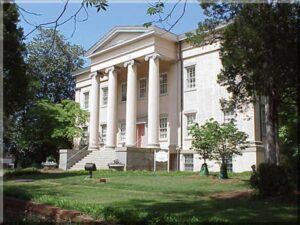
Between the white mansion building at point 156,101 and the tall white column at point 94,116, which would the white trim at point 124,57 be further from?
the tall white column at point 94,116

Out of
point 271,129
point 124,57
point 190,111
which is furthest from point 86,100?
point 271,129

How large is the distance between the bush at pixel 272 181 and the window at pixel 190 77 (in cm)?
1768

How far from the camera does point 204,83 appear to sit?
28.5m

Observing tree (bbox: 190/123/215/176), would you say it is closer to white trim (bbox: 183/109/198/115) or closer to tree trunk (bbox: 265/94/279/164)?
tree trunk (bbox: 265/94/279/164)

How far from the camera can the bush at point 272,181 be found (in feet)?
38.4

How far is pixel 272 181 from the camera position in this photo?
38.7 feet

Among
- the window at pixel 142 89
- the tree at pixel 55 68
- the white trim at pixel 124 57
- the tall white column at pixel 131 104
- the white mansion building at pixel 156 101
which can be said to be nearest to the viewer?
the white mansion building at pixel 156 101

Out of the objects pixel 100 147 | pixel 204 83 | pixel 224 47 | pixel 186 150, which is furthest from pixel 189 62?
pixel 224 47

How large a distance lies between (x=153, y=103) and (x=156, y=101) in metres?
0.26

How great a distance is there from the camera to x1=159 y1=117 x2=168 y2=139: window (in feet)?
100

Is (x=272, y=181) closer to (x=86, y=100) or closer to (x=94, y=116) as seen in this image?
(x=94, y=116)

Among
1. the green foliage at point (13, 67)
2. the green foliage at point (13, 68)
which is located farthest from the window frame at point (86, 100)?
the green foliage at point (13, 67)

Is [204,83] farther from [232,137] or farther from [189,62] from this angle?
[232,137]

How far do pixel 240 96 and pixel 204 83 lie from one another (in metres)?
14.8
